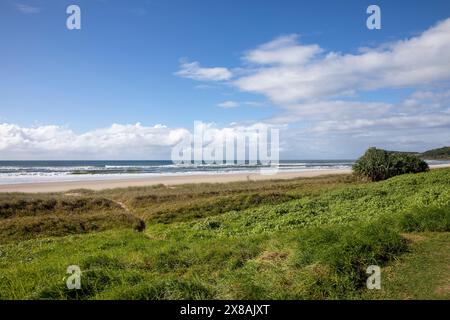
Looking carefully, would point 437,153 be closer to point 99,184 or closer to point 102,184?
point 102,184

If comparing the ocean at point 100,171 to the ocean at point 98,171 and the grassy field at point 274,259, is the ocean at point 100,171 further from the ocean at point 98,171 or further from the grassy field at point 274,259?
the grassy field at point 274,259

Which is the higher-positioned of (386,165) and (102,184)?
(386,165)

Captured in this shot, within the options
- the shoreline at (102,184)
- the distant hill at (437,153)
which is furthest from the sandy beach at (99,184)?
the distant hill at (437,153)

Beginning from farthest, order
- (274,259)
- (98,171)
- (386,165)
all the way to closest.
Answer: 1. (98,171)
2. (386,165)
3. (274,259)

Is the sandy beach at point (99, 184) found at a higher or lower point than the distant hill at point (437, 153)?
lower

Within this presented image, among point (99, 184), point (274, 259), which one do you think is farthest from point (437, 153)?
point (274, 259)

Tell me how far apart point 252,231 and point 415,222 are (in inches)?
254

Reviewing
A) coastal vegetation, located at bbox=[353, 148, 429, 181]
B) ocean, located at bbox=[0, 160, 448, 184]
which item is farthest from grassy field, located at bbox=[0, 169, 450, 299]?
ocean, located at bbox=[0, 160, 448, 184]

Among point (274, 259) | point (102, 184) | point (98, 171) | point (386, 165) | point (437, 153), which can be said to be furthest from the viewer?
point (437, 153)

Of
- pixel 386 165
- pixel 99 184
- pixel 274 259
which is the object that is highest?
pixel 386 165

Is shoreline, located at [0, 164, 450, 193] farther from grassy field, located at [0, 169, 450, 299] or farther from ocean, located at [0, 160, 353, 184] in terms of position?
grassy field, located at [0, 169, 450, 299]

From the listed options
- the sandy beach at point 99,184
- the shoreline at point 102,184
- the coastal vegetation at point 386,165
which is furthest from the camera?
the sandy beach at point 99,184

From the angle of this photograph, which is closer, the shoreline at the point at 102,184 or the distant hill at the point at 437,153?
the shoreline at the point at 102,184

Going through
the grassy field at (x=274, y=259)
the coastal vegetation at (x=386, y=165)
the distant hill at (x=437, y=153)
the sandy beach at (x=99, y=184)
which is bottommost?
the sandy beach at (x=99, y=184)
